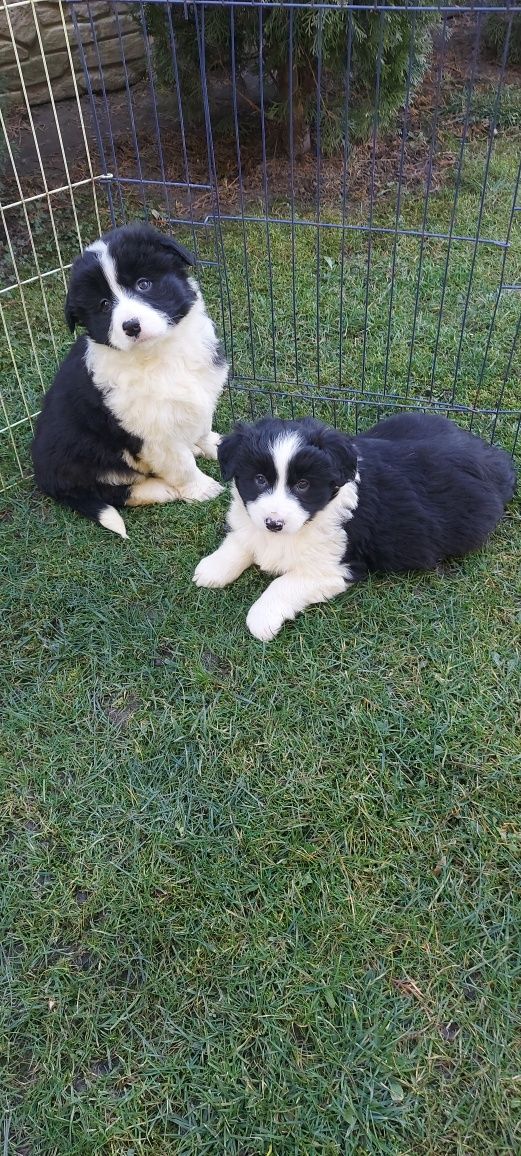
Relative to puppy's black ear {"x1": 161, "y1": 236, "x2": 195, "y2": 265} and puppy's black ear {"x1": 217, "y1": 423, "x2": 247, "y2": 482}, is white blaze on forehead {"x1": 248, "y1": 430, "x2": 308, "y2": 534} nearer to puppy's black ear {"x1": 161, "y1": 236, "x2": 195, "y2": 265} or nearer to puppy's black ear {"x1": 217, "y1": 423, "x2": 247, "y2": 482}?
puppy's black ear {"x1": 217, "y1": 423, "x2": 247, "y2": 482}

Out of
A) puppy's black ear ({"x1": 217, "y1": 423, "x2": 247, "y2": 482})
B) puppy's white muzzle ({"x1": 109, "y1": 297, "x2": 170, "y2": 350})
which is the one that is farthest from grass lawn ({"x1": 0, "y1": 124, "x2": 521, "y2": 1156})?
puppy's white muzzle ({"x1": 109, "y1": 297, "x2": 170, "y2": 350})

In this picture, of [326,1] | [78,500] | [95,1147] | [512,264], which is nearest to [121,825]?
[95,1147]

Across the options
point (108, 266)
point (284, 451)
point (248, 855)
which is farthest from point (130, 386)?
point (248, 855)

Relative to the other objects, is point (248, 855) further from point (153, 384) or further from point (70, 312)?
point (70, 312)

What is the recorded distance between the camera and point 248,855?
7.33ft

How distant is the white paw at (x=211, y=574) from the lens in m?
3.00

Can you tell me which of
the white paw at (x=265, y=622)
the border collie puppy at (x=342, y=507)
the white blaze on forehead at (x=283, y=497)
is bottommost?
the white paw at (x=265, y=622)

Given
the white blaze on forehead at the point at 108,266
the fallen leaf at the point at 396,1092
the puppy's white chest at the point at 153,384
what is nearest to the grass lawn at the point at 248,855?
the fallen leaf at the point at 396,1092

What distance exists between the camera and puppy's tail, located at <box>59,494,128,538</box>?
329 centimetres

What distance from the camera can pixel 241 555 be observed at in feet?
9.76

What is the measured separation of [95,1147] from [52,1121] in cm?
12

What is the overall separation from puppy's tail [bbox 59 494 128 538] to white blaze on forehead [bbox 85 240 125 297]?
854 mm

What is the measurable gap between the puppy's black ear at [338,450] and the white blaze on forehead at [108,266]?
913 mm

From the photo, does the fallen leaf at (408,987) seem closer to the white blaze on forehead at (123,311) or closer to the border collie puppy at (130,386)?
the border collie puppy at (130,386)
